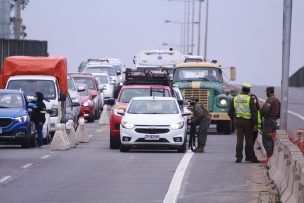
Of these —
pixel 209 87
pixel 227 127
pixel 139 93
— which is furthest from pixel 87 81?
pixel 139 93

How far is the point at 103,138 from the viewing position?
4219cm

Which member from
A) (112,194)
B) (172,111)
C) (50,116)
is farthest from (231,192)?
(50,116)

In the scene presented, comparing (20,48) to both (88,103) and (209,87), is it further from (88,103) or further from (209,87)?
(209,87)

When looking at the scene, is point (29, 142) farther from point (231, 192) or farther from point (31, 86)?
point (231, 192)

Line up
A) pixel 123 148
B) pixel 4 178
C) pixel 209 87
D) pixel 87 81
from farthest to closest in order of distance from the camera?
pixel 87 81 → pixel 209 87 → pixel 123 148 → pixel 4 178

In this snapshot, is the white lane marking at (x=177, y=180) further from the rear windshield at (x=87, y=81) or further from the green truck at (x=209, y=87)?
the rear windshield at (x=87, y=81)

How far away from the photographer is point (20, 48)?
234 feet

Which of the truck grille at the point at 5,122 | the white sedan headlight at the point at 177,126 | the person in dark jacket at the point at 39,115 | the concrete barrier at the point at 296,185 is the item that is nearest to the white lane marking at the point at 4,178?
the concrete barrier at the point at 296,185

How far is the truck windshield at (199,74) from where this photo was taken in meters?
46.1

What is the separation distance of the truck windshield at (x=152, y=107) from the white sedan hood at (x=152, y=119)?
1.32 feet

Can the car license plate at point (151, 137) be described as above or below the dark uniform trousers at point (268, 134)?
below

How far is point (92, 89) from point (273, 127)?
2740cm

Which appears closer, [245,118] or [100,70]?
[245,118]

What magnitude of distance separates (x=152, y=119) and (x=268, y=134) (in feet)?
15.4
